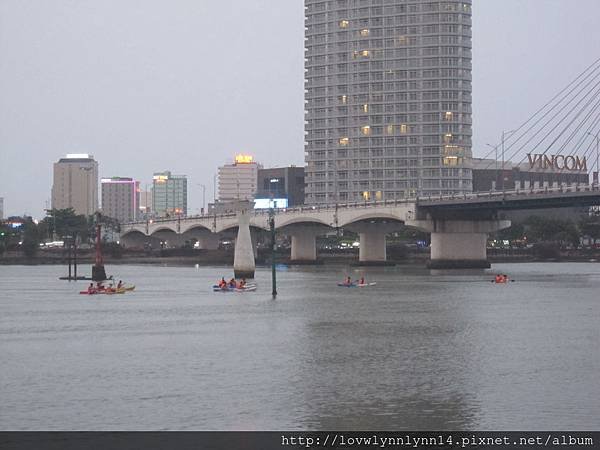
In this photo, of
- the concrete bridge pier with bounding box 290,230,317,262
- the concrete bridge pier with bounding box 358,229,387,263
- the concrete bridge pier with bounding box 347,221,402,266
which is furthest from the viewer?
the concrete bridge pier with bounding box 290,230,317,262

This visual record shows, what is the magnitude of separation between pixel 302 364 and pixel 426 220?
105 meters

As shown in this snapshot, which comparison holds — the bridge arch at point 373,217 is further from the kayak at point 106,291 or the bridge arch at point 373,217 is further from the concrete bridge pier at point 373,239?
the kayak at point 106,291

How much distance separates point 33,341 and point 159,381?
718 inches

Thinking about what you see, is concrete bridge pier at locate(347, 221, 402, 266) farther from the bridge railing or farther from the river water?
the river water

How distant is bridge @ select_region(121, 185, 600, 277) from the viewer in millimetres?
127562

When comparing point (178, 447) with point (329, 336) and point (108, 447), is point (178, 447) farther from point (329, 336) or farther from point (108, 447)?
point (329, 336)

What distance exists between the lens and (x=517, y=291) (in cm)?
10288

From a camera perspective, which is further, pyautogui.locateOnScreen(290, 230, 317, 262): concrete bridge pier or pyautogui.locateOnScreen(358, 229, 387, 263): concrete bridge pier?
pyautogui.locateOnScreen(290, 230, 317, 262): concrete bridge pier

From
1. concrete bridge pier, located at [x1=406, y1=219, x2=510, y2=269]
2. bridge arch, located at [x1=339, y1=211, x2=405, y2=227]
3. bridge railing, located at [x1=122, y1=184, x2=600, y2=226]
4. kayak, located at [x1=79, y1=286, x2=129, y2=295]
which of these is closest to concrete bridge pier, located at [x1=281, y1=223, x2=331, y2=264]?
bridge railing, located at [x1=122, y1=184, x2=600, y2=226]

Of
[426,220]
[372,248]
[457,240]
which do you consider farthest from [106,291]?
[372,248]

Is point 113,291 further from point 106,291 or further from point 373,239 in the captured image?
point 373,239

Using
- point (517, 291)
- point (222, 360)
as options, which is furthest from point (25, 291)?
point (222, 360)

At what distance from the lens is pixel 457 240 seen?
502ft

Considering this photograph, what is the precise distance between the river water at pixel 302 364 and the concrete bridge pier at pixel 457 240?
62.4 m
